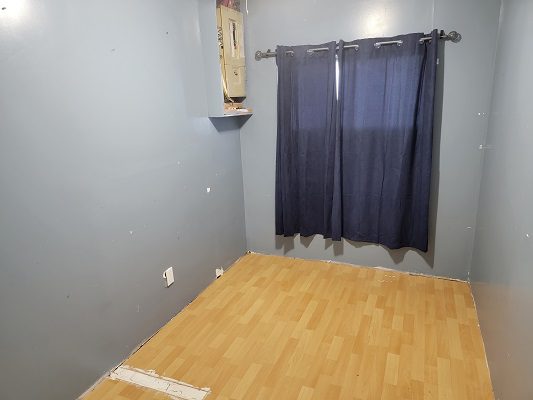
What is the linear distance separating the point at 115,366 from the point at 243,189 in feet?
5.94

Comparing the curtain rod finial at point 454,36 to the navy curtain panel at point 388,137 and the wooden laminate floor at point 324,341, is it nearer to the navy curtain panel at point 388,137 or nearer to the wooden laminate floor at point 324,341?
the navy curtain panel at point 388,137

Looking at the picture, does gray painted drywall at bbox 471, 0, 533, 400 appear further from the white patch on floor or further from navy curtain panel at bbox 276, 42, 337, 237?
the white patch on floor

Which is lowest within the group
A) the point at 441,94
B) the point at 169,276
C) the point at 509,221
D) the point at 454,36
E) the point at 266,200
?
the point at 169,276

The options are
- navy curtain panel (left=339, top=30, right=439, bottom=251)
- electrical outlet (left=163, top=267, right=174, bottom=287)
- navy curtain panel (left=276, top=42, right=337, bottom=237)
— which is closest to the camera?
electrical outlet (left=163, top=267, right=174, bottom=287)

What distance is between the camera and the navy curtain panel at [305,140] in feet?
8.80

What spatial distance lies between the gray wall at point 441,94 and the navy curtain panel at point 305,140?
0.48 feet

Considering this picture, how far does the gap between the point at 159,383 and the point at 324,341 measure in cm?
97

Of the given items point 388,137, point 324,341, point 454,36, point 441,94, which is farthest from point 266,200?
point 454,36

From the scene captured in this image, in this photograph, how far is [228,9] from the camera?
2.62 m

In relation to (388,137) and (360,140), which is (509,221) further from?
(360,140)

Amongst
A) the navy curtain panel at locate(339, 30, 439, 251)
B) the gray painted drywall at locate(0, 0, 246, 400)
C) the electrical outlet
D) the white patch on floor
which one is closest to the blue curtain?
the navy curtain panel at locate(339, 30, 439, 251)

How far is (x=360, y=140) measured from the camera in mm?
2686

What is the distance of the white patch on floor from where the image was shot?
5.73 ft

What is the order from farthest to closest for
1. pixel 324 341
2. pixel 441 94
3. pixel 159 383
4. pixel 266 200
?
1. pixel 266 200
2. pixel 441 94
3. pixel 324 341
4. pixel 159 383
